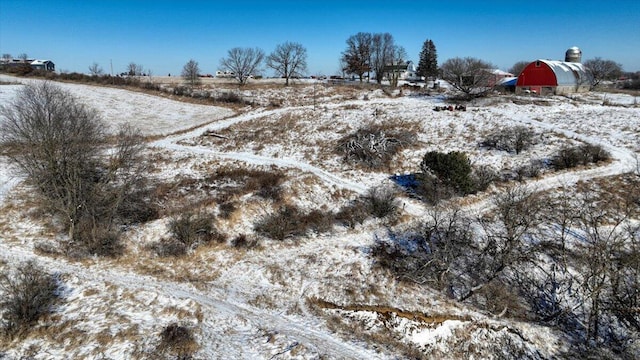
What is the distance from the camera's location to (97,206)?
19.8m

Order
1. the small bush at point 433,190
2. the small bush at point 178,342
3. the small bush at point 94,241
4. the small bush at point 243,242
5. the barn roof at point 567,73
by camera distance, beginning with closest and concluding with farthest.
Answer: the small bush at point 178,342 < the small bush at point 94,241 < the small bush at point 243,242 < the small bush at point 433,190 < the barn roof at point 567,73

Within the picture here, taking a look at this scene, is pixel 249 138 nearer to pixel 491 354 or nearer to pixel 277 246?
pixel 277 246

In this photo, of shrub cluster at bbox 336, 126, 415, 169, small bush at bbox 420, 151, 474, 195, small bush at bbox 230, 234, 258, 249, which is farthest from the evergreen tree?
small bush at bbox 230, 234, 258, 249

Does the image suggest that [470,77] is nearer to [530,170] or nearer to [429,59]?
[530,170]

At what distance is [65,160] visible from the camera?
1808cm

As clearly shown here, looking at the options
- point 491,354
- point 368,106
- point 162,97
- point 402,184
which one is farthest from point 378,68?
point 491,354


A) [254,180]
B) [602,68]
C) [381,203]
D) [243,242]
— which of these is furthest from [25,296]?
[602,68]

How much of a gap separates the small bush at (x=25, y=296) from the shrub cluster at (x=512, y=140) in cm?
2953

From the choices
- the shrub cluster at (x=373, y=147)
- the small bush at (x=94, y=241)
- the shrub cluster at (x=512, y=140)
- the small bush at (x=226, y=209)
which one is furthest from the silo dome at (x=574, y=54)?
the small bush at (x=94, y=241)

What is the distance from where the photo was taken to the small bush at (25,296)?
13.3 m

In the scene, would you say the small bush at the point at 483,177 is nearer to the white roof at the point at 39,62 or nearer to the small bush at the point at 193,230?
the small bush at the point at 193,230

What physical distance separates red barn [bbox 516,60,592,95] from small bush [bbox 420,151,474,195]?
32915 millimetres

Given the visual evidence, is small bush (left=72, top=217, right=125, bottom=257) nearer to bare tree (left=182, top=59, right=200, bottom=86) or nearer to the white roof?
bare tree (left=182, top=59, right=200, bottom=86)

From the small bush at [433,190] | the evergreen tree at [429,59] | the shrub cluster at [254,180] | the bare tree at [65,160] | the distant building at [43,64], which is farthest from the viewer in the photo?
the distant building at [43,64]
